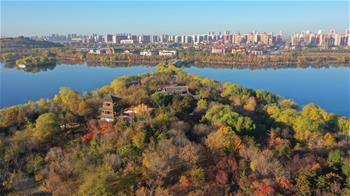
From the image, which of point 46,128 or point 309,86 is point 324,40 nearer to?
point 309,86

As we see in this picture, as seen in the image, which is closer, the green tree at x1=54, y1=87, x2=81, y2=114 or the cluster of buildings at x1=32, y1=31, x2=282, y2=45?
the green tree at x1=54, y1=87, x2=81, y2=114

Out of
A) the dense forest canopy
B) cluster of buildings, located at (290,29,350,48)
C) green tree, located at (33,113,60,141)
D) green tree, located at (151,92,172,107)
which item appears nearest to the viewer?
the dense forest canopy

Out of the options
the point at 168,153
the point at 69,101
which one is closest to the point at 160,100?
the point at 69,101

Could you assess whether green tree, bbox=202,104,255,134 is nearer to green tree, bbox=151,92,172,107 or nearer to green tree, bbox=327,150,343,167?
green tree, bbox=151,92,172,107

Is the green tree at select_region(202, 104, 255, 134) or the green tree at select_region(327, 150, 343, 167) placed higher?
the green tree at select_region(202, 104, 255, 134)

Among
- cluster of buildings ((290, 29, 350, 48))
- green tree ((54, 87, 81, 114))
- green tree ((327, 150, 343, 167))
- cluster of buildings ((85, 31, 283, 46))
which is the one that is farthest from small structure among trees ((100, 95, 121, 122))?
cluster of buildings ((85, 31, 283, 46))

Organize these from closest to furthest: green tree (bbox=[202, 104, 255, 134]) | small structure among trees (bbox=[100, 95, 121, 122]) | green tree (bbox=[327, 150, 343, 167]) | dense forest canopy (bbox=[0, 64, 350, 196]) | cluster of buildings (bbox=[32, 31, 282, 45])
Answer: dense forest canopy (bbox=[0, 64, 350, 196]) → green tree (bbox=[327, 150, 343, 167]) → green tree (bbox=[202, 104, 255, 134]) → small structure among trees (bbox=[100, 95, 121, 122]) → cluster of buildings (bbox=[32, 31, 282, 45])

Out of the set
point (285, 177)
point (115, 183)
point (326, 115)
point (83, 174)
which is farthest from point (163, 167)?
point (326, 115)

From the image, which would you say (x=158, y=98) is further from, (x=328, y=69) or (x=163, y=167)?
(x=328, y=69)
